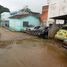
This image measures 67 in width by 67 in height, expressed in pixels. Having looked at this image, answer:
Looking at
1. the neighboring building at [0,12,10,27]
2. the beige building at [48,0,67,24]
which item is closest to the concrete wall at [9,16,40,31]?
the beige building at [48,0,67,24]

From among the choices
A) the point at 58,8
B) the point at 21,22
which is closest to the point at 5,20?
the point at 21,22

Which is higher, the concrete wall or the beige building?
the beige building

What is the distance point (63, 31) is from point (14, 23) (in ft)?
72.0

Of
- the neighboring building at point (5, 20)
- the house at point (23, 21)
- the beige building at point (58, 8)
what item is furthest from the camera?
the neighboring building at point (5, 20)

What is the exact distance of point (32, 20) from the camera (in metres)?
38.0

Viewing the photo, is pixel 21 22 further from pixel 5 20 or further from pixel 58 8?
pixel 5 20

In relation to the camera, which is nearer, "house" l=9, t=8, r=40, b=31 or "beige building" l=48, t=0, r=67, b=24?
"beige building" l=48, t=0, r=67, b=24

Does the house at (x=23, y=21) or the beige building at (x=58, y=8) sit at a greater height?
the beige building at (x=58, y=8)

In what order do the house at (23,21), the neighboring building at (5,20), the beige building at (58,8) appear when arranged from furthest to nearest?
the neighboring building at (5,20), the house at (23,21), the beige building at (58,8)

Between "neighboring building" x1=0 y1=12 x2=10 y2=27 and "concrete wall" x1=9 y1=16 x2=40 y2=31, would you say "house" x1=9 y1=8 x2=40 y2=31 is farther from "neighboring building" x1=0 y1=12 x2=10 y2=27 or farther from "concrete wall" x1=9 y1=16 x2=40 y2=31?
"neighboring building" x1=0 y1=12 x2=10 y2=27

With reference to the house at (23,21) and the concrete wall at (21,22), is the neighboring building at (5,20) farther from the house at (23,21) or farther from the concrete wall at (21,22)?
the house at (23,21)

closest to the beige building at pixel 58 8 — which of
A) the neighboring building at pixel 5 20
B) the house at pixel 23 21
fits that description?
the house at pixel 23 21

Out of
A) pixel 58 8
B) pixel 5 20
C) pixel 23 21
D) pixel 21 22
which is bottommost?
pixel 21 22

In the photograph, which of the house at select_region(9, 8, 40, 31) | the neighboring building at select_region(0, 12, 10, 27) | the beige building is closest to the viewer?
the beige building
